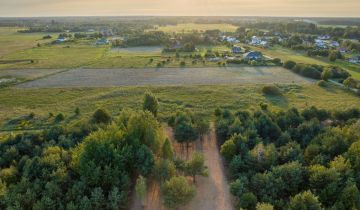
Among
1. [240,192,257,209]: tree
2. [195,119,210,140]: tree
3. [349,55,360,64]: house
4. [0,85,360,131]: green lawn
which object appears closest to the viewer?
[240,192,257,209]: tree

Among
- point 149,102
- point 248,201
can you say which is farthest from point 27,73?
point 248,201

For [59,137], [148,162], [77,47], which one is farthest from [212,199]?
[77,47]

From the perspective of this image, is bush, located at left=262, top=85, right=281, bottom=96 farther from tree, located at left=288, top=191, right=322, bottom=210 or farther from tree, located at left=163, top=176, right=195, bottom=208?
tree, located at left=163, top=176, right=195, bottom=208

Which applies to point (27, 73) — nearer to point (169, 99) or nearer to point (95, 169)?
point (169, 99)

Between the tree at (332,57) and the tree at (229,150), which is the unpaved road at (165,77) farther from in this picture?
the tree at (229,150)

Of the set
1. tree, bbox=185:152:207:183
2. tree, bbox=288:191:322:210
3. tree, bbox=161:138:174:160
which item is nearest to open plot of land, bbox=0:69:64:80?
tree, bbox=161:138:174:160

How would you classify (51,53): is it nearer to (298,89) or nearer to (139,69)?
(139,69)
